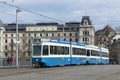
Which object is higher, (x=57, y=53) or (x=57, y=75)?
(x=57, y=53)

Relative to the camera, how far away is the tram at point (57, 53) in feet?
156

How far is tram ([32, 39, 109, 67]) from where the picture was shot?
4750 cm

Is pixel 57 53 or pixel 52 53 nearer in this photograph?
pixel 52 53

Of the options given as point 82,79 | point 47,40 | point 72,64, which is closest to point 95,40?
point 72,64

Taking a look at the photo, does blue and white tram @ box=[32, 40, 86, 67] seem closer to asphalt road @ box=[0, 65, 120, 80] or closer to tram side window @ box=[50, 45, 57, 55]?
tram side window @ box=[50, 45, 57, 55]

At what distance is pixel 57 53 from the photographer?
4994 centimetres

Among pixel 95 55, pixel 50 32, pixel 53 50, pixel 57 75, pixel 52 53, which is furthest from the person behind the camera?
pixel 50 32

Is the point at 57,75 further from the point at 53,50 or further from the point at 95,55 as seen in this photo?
the point at 95,55

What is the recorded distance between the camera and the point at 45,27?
184 metres

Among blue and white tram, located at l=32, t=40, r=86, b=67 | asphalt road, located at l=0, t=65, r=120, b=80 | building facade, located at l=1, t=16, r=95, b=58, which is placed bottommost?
asphalt road, located at l=0, t=65, r=120, b=80

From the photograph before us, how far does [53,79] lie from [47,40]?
21.8 meters

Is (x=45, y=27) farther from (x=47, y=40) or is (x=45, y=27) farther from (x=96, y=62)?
(x=47, y=40)

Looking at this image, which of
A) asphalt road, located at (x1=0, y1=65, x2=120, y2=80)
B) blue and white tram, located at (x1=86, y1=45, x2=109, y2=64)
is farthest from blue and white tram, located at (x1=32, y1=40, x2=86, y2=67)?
blue and white tram, located at (x1=86, y1=45, x2=109, y2=64)

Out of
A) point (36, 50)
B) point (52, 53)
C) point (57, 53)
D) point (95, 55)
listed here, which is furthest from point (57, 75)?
point (95, 55)
